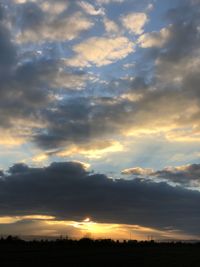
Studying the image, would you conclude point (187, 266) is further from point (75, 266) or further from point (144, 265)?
point (75, 266)

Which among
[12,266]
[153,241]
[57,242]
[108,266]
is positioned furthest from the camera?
[153,241]

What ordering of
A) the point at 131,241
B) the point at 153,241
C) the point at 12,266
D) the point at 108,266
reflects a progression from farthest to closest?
the point at 153,241 < the point at 131,241 < the point at 108,266 < the point at 12,266

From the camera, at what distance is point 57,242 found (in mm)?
109688

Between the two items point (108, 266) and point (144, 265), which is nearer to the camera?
point (108, 266)

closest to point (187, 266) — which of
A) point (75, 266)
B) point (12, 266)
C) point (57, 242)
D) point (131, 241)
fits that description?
point (75, 266)

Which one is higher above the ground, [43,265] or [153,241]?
[153,241]

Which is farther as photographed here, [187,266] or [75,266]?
[187,266]

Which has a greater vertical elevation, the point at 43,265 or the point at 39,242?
the point at 39,242

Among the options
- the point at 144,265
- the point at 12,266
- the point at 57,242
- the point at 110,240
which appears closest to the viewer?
the point at 12,266

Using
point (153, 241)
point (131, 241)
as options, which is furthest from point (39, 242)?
point (153, 241)

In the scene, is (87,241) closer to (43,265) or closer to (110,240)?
(110,240)

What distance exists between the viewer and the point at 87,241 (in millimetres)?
116188

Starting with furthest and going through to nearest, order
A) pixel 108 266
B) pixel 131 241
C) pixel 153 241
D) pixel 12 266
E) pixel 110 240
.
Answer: pixel 153 241 < pixel 131 241 < pixel 110 240 < pixel 108 266 < pixel 12 266

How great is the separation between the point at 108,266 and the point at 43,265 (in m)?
6.00
